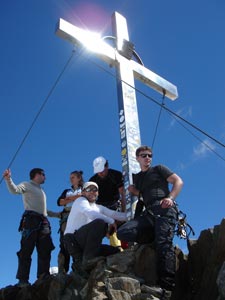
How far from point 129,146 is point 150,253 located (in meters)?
2.65

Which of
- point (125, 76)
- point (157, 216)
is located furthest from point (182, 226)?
point (125, 76)

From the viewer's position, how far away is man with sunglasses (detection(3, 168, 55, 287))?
23.2 ft

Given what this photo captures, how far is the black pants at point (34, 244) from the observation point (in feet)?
23.2

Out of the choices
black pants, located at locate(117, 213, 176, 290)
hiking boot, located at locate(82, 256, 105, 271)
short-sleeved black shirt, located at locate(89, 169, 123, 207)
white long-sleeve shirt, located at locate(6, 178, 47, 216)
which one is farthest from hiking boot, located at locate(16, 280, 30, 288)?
black pants, located at locate(117, 213, 176, 290)

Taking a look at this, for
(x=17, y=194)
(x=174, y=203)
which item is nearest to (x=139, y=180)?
(x=174, y=203)

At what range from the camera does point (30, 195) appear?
25.2ft

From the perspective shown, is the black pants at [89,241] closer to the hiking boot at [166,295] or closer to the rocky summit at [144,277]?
the rocky summit at [144,277]

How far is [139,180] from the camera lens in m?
6.34

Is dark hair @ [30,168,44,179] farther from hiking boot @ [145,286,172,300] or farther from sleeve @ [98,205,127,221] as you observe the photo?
hiking boot @ [145,286,172,300]

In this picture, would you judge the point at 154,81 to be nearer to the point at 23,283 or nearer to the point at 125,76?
the point at 125,76

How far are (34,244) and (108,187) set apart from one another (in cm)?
158

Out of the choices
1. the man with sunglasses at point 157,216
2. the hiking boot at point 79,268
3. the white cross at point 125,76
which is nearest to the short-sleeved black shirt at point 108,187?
the white cross at point 125,76

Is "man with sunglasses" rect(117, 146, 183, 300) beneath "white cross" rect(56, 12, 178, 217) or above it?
beneath

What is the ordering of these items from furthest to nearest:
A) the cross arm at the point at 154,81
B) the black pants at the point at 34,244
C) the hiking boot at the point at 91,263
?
1. the cross arm at the point at 154,81
2. the black pants at the point at 34,244
3. the hiking boot at the point at 91,263
